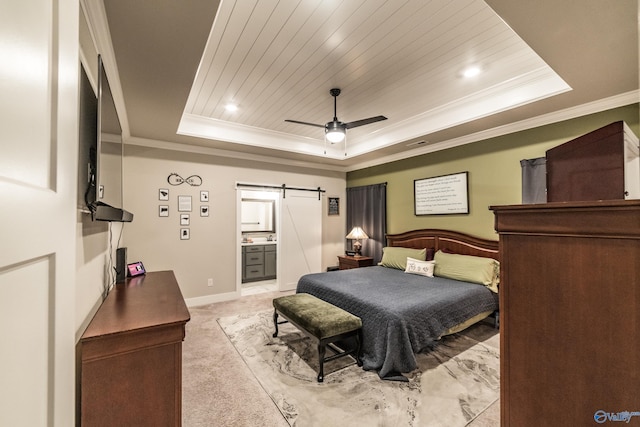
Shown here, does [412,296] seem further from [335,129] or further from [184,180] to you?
[184,180]

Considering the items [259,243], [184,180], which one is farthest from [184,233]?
[259,243]

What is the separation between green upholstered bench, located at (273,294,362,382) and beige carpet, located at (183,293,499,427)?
25 centimetres

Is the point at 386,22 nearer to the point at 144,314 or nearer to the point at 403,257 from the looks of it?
the point at 144,314

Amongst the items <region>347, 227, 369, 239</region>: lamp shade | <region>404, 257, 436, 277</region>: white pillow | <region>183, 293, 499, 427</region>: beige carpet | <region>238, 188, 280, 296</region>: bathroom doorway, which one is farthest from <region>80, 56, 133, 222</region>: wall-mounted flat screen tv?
<region>347, 227, 369, 239</region>: lamp shade

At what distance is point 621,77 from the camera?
7.41ft

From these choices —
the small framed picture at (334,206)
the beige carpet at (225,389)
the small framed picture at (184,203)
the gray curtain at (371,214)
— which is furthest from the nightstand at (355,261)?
the small framed picture at (184,203)

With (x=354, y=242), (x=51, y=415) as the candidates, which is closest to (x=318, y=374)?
(x=51, y=415)

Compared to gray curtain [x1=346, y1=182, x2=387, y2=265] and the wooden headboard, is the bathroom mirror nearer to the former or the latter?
gray curtain [x1=346, y1=182, x2=387, y2=265]

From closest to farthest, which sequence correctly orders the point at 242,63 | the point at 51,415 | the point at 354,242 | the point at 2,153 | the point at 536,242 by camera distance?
the point at 2,153 → the point at 51,415 → the point at 536,242 → the point at 242,63 → the point at 354,242

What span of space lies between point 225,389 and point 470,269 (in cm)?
295

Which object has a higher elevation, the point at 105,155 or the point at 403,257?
the point at 105,155

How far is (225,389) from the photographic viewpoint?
2.18 meters

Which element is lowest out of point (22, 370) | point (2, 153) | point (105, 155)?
point (22, 370)

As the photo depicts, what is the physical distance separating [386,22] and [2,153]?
88.9 inches
